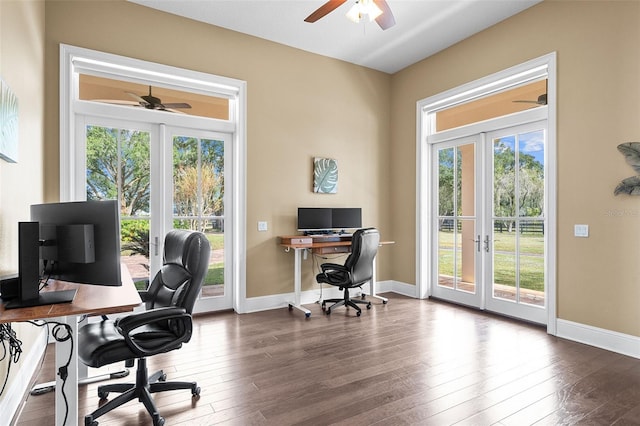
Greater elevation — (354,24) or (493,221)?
(354,24)

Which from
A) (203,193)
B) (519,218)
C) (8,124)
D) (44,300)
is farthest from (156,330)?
(519,218)

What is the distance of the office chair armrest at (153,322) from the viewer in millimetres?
1959

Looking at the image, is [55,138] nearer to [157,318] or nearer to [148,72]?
[148,72]

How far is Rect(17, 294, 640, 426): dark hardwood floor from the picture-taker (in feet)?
7.34

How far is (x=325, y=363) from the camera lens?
3.01 metres

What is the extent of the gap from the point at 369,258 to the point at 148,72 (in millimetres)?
3289

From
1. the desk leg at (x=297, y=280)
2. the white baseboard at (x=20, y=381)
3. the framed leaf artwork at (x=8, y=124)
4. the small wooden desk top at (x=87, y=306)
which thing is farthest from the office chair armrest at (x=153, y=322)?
the desk leg at (x=297, y=280)

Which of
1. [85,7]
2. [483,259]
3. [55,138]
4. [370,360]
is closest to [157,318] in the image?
[370,360]

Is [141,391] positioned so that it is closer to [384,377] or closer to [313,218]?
[384,377]

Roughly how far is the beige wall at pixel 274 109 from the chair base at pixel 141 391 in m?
2.10

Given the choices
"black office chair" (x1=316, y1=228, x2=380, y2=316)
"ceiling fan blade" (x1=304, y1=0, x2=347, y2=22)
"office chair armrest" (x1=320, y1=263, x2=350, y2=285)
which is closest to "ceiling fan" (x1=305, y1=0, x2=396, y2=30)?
"ceiling fan blade" (x1=304, y1=0, x2=347, y2=22)

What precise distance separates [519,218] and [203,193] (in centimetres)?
369

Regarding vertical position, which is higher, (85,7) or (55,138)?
(85,7)

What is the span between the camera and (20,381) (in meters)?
2.38
